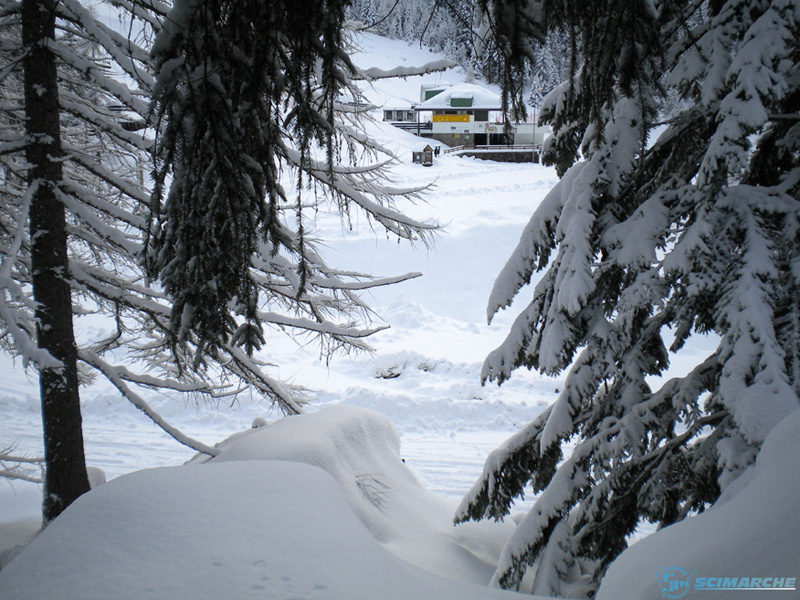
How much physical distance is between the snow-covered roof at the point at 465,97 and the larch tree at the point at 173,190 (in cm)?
3935

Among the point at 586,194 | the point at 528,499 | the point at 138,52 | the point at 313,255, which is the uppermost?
the point at 138,52

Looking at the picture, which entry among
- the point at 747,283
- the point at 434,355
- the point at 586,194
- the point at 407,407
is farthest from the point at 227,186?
the point at 434,355

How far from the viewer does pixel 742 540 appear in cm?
156

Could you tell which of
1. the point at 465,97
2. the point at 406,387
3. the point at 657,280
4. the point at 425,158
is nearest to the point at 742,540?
the point at 657,280

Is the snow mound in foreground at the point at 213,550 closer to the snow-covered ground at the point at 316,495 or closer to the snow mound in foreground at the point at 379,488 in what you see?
the snow-covered ground at the point at 316,495

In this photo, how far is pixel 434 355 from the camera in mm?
14164

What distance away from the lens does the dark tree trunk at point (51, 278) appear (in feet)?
15.6

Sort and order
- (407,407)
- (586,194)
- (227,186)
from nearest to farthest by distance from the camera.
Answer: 1. (227,186)
2. (586,194)
3. (407,407)

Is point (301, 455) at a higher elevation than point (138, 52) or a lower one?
lower

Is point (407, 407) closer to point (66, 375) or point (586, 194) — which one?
point (66, 375)

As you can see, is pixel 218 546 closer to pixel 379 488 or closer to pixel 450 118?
pixel 379 488

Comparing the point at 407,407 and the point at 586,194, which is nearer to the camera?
the point at 586,194

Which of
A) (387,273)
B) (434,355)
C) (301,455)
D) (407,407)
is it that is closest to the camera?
(301,455)

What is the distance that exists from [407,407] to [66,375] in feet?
24.5
